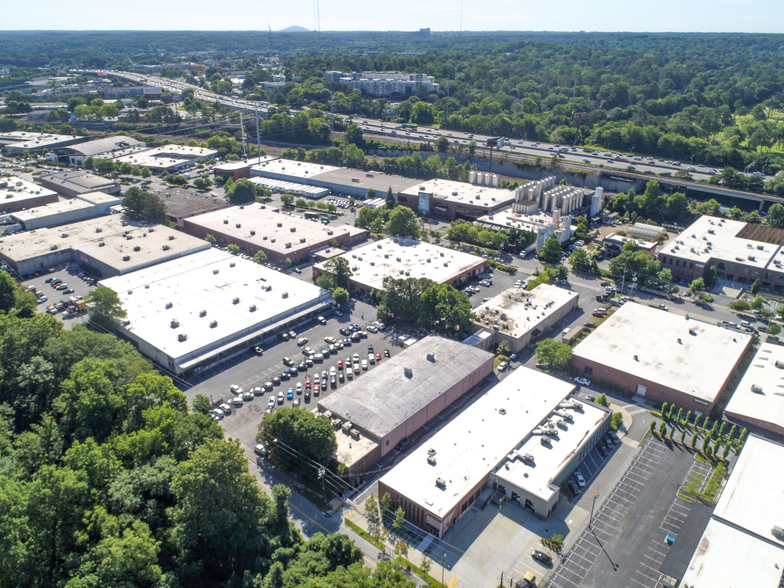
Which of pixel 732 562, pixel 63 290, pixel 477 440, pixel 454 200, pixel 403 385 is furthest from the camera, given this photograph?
pixel 454 200

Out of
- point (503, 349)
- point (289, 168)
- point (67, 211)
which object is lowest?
point (503, 349)

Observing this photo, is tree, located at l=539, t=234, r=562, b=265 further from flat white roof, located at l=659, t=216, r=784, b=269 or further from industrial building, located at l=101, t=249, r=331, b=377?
industrial building, located at l=101, t=249, r=331, b=377

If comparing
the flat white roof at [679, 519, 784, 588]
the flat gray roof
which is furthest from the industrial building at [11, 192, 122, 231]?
the flat white roof at [679, 519, 784, 588]

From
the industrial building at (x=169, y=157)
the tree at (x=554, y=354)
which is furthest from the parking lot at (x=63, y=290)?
the industrial building at (x=169, y=157)

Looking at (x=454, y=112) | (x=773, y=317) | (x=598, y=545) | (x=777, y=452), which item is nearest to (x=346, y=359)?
(x=598, y=545)

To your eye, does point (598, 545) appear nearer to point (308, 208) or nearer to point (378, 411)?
point (378, 411)

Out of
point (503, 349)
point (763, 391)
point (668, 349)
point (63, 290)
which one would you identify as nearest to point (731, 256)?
point (668, 349)

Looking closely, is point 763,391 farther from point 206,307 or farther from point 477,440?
point 206,307
